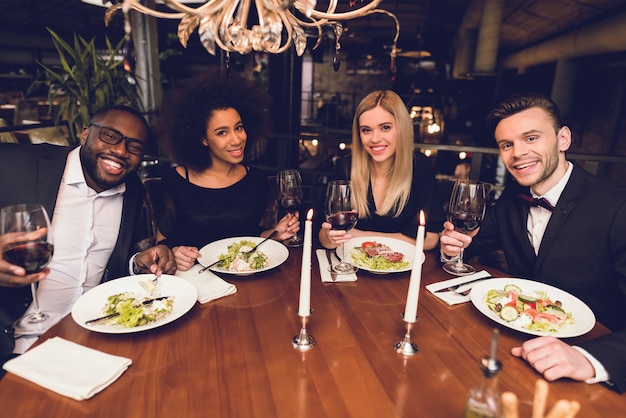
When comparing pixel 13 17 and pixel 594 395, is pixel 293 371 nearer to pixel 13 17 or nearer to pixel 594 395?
pixel 594 395

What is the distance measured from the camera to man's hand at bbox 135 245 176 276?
1.64 meters

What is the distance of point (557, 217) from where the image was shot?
5.73 ft

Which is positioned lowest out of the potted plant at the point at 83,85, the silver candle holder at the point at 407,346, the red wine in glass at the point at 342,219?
the silver candle holder at the point at 407,346

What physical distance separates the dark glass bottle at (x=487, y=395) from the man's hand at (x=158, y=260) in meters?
1.20

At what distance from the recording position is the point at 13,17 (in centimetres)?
802

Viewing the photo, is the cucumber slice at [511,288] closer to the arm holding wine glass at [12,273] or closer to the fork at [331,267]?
the fork at [331,267]

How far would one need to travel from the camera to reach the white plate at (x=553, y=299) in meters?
1.28

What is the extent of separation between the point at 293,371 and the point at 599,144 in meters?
8.60

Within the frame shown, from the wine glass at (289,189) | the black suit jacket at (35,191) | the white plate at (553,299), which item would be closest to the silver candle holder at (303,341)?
the white plate at (553,299)

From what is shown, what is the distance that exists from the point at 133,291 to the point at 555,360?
1.39 metres

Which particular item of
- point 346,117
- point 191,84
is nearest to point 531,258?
point 191,84

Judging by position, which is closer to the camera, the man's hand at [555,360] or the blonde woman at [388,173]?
the man's hand at [555,360]

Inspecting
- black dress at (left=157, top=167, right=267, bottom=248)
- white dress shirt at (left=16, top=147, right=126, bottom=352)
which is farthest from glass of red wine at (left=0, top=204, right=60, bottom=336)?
black dress at (left=157, top=167, right=267, bottom=248)

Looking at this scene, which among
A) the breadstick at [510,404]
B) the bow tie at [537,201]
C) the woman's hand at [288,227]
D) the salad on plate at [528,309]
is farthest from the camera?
the woman's hand at [288,227]
